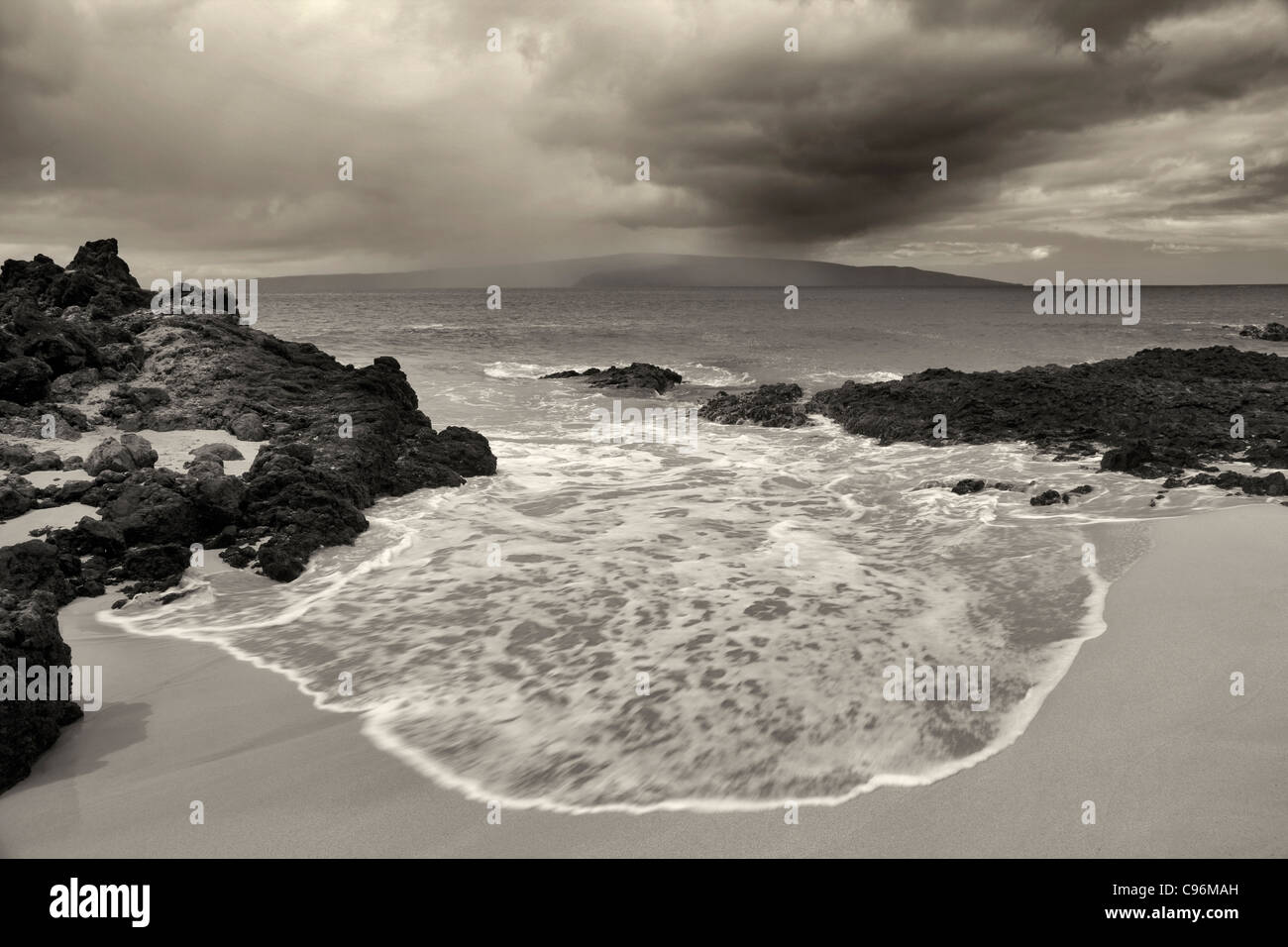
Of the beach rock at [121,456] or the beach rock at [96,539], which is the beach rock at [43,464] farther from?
the beach rock at [96,539]

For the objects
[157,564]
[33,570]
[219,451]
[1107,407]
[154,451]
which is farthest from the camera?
[1107,407]

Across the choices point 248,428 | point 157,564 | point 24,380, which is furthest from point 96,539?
point 24,380

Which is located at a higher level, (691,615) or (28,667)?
(28,667)

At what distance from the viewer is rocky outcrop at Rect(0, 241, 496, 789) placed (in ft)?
22.4

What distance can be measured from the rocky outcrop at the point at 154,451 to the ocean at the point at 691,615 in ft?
1.81

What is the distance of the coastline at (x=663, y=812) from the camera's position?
368 centimetres

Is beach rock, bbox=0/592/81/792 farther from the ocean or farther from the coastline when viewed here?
the ocean

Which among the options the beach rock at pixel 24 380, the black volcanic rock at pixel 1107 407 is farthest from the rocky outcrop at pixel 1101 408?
the beach rock at pixel 24 380

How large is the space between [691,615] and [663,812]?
2.64 meters

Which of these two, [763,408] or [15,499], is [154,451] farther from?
[763,408]

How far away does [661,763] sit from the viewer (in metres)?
4.40

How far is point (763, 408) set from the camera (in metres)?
18.3

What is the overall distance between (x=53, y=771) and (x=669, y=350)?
37501 mm
